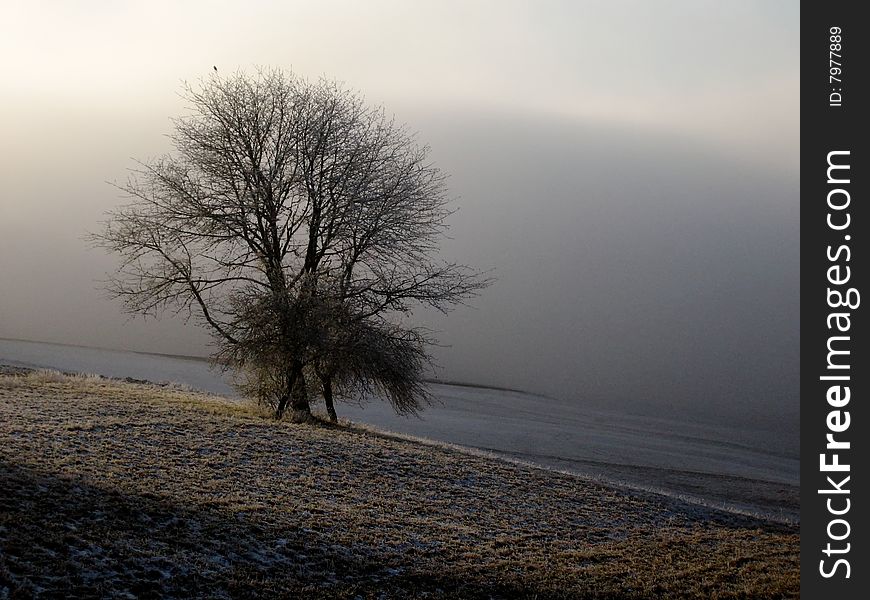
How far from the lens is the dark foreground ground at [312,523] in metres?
9.07

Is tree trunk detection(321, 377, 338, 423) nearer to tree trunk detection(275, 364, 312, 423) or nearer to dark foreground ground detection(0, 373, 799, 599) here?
tree trunk detection(275, 364, 312, 423)

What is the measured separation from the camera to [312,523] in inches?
473

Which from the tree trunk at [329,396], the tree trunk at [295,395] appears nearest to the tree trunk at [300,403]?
the tree trunk at [295,395]

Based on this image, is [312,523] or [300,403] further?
[300,403]

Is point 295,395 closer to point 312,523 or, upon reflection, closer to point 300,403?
point 300,403

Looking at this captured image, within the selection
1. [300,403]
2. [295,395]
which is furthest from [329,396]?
[295,395]

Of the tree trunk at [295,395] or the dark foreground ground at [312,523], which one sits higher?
the tree trunk at [295,395]

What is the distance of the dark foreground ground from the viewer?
9.07m

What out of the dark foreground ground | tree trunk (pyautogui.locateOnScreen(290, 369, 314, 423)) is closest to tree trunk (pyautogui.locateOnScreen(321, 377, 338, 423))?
tree trunk (pyautogui.locateOnScreen(290, 369, 314, 423))

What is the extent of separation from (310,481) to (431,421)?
20860 mm

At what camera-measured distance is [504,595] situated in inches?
389

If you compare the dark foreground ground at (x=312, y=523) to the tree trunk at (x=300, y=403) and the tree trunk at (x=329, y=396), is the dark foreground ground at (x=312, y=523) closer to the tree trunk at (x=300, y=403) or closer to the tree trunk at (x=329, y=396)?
the tree trunk at (x=300, y=403)

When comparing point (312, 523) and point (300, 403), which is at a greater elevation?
point (300, 403)
